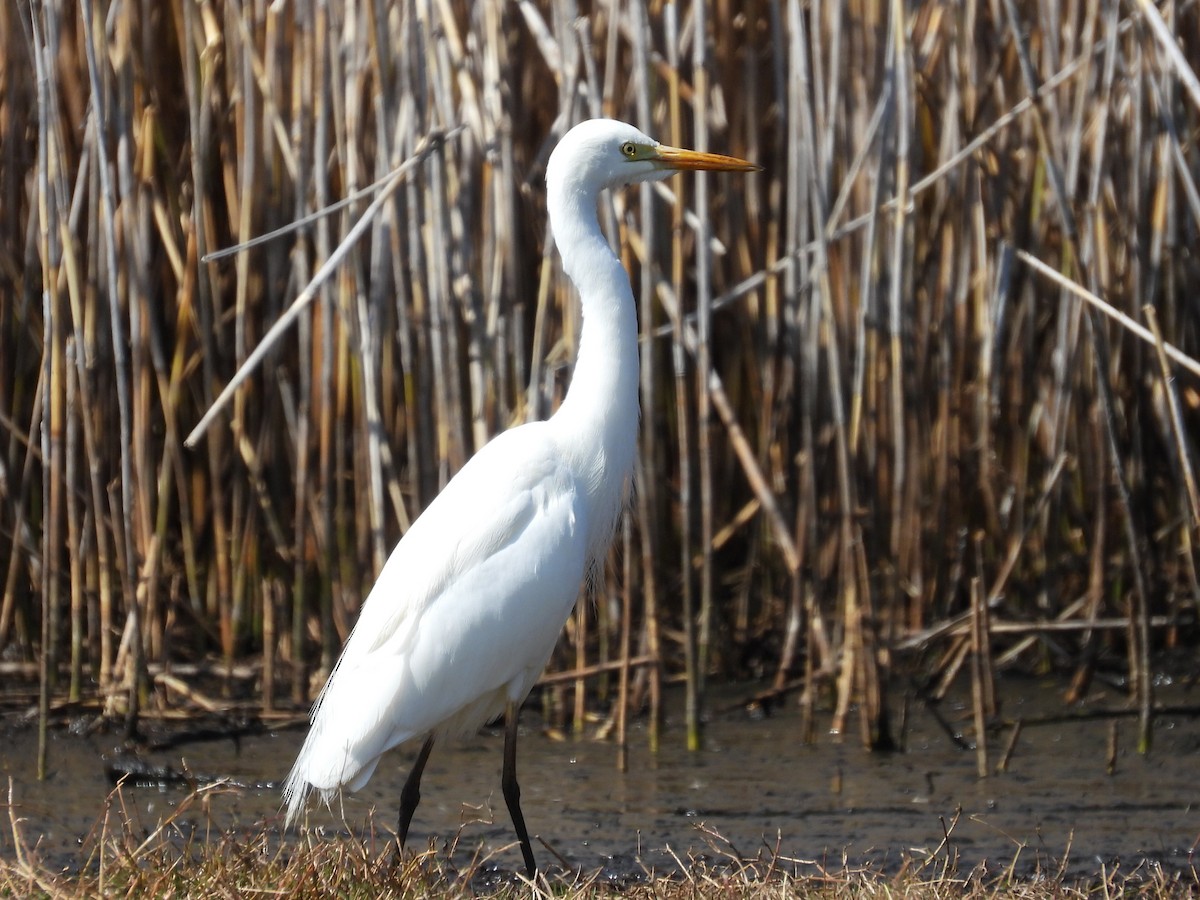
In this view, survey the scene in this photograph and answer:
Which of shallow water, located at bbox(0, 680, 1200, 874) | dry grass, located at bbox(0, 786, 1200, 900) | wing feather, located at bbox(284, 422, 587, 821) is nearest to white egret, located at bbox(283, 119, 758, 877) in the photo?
wing feather, located at bbox(284, 422, 587, 821)

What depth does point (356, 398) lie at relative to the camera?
466 cm

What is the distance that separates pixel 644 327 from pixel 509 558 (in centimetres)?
109

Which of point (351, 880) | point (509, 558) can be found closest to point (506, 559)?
point (509, 558)

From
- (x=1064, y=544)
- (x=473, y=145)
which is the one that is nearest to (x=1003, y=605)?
(x=1064, y=544)

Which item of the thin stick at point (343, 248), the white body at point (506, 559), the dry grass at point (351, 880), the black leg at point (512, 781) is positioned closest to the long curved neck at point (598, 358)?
the white body at point (506, 559)

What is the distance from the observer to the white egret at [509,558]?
339 centimetres

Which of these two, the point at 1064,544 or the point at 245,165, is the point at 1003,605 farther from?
the point at 245,165

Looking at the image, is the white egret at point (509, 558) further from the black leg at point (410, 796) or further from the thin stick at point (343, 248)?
the thin stick at point (343, 248)

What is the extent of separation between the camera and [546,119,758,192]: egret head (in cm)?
341

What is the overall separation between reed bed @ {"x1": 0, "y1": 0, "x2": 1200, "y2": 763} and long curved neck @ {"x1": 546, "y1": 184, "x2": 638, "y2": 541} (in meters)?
0.69

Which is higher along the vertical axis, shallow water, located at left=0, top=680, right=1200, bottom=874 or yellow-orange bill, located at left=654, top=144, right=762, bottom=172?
yellow-orange bill, located at left=654, top=144, right=762, bottom=172

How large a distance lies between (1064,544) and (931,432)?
79 centimetres

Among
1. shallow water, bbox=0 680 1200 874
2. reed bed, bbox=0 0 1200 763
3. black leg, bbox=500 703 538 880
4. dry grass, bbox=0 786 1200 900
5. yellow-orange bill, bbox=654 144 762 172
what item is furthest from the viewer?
reed bed, bbox=0 0 1200 763

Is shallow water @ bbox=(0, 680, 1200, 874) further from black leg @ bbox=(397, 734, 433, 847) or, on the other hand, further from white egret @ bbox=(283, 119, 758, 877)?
white egret @ bbox=(283, 119, 758, 877)
